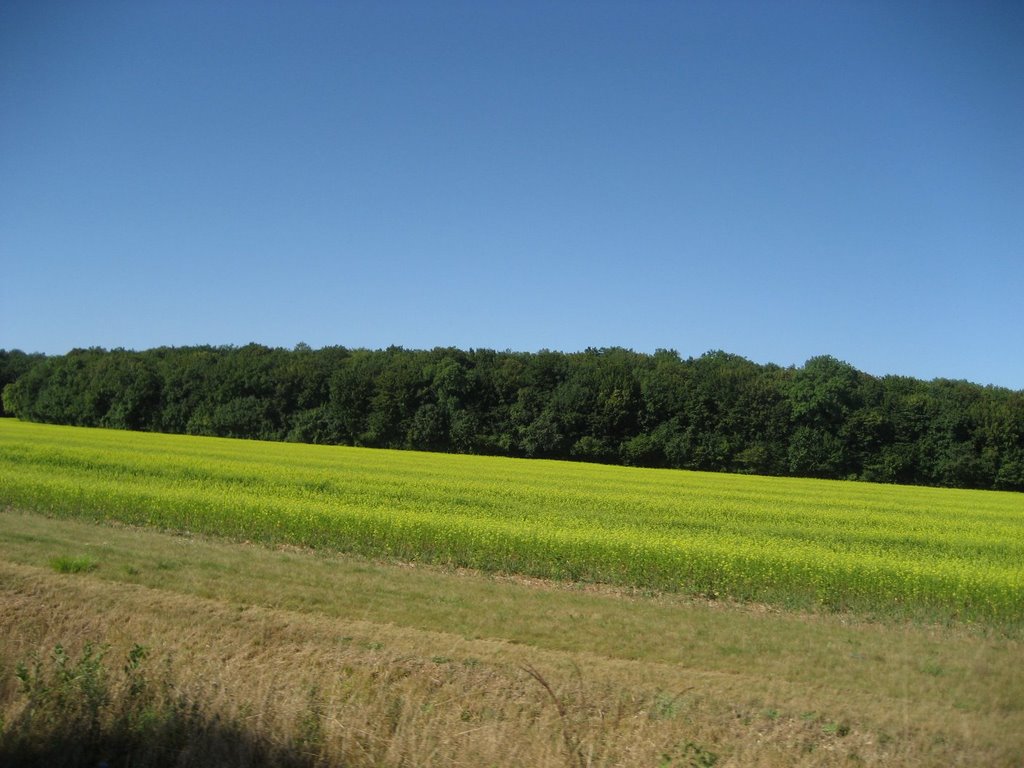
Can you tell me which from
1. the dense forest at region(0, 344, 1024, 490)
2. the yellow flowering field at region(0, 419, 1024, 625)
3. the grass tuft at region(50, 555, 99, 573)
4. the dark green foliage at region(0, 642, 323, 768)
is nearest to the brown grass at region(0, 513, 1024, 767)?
the dark green foliage at region(0, 642, 323, 768)

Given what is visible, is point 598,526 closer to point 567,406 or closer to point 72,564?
point 72,564

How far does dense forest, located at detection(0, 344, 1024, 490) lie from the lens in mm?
52969

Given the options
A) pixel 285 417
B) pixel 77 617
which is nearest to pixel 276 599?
pixel 77 617

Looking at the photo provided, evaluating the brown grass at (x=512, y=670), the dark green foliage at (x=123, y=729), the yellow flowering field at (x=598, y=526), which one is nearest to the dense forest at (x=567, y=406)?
the yellow flowering field at (x=598, y=526)

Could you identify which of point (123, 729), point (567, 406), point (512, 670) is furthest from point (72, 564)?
point (567, 406)

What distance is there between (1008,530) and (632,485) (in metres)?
13.2

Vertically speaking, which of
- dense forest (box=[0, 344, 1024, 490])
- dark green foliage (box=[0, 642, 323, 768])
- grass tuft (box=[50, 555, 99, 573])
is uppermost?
dense forest (box=[0, 344, 1024, 490])

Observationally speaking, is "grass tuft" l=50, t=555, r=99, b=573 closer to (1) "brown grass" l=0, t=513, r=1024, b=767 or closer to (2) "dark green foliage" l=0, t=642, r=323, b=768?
(1) "brown grass" l=0, t=513, r=1024, b=767

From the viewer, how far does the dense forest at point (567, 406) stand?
174ft

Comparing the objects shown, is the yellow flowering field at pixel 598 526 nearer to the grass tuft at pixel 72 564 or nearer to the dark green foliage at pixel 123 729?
the grass tuft at pixel 72 564

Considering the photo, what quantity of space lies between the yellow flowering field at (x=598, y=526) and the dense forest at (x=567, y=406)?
81.5ft

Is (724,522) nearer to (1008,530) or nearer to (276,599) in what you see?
(1008,530)

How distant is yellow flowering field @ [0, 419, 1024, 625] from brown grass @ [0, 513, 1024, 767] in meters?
2.02

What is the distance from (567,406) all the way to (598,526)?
43502 mm
